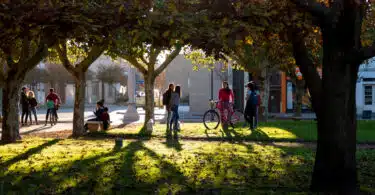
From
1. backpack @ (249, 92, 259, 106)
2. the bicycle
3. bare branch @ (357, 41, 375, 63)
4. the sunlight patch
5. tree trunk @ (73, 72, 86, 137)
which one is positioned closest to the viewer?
bare branch @ (357, 41, 375, 63)

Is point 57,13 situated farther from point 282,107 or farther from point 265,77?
point 282,107

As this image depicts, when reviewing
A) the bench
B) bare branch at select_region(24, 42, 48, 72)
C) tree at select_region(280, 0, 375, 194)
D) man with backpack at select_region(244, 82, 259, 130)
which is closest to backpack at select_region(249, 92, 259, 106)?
man with backpack at select_region(244, 82, 259, 130)

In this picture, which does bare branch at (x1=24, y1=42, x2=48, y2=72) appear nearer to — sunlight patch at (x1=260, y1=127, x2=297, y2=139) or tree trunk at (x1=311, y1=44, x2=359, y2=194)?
sunlight patch at (x1=260, y1=127, x2=297, y2=139)

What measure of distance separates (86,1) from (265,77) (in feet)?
51.6

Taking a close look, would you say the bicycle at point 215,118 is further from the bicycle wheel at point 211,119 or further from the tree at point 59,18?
the tree at point 59,18

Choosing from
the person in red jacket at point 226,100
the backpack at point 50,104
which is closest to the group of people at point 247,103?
the person in red jacket at point 226,100

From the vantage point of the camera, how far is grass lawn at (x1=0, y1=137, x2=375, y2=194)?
648 centimetres

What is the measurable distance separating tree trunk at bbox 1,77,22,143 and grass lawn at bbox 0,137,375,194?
2450mm

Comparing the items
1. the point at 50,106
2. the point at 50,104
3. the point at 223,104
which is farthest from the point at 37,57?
the point at 50,106

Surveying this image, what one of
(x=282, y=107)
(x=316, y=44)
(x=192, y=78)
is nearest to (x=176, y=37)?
(x=316, y=44)

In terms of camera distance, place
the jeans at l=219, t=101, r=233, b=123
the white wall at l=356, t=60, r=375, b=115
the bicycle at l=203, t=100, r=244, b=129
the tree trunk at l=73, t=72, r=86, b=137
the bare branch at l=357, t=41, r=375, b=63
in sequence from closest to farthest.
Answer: the bare branch at l=357, t=41, r=375, b=63 < the tree trunk at l=73, t=72, r=86, b=137 < the jeans at l=219, t=101, r=233, b=123 < the bicycle at l=203, t=100, r=244, b=129 < the white wall at l=356, t=60, r=375, b=115

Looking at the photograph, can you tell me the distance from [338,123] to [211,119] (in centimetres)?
1133

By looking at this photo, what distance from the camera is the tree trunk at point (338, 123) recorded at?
235 inches

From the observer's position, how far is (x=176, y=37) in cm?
763
